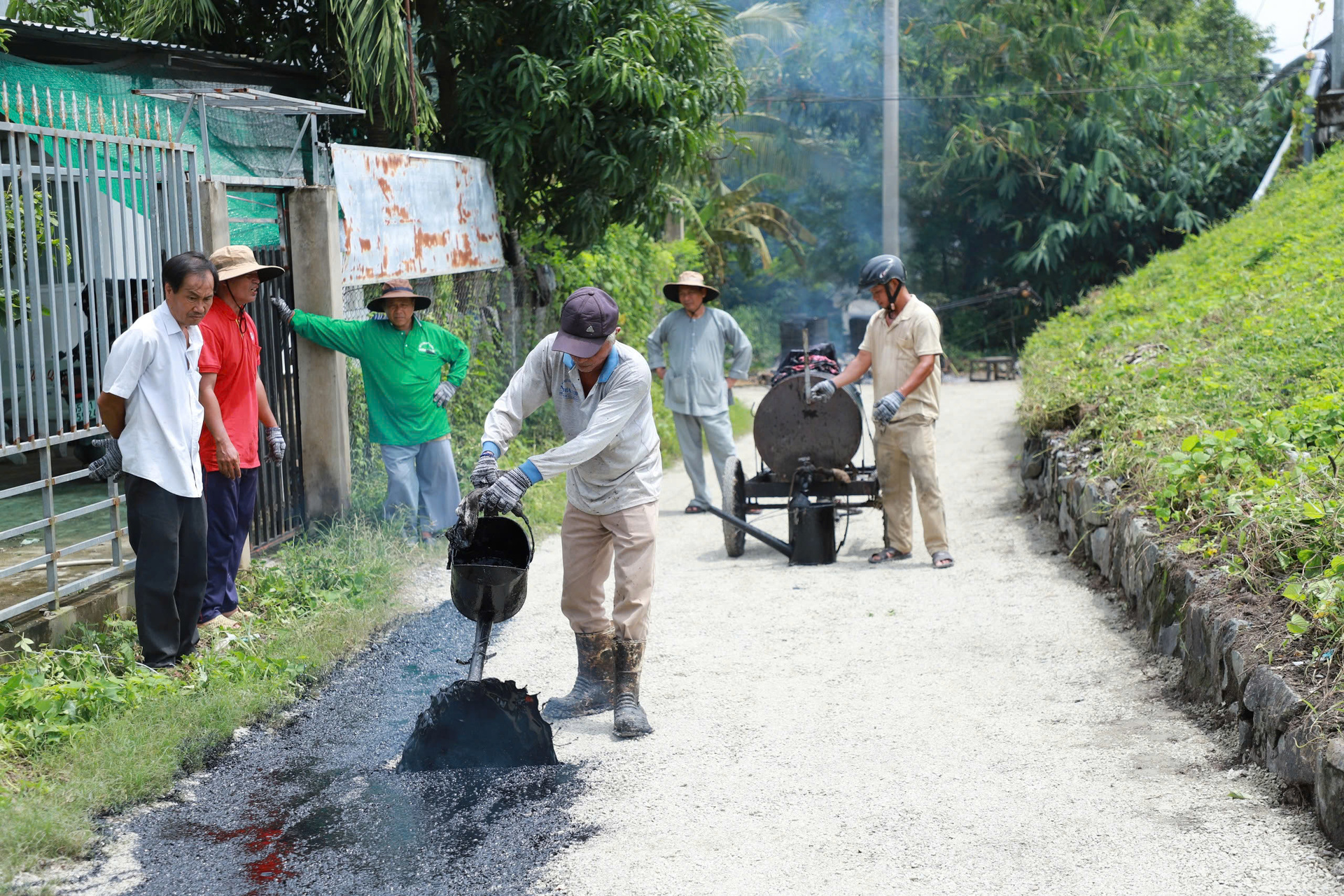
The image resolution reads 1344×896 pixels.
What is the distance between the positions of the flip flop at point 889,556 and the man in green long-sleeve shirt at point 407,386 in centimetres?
288

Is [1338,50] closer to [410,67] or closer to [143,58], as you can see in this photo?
[410,67]

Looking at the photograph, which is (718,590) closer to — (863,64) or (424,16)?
(424,16)

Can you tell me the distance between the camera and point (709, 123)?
13312 mm

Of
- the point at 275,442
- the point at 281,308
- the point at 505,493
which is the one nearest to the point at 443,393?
the point at 281,308

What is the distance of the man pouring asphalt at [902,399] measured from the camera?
8406 millimetres

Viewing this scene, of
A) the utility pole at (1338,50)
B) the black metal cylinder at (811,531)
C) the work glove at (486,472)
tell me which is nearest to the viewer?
the work glove at (486,472)

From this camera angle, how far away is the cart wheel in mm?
8938

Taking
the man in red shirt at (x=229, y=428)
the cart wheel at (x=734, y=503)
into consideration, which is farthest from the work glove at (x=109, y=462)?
the cart wheel at (x=734, y=503)

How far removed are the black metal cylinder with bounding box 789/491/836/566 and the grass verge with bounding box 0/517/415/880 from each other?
9.10 ft

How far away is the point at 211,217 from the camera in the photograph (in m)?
7.11

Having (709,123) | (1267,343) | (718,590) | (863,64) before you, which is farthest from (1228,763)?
(863,64)

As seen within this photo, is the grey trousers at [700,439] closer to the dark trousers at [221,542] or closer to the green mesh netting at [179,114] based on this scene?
the green mesh netting at [179,114]

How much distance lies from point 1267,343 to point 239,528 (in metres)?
6.60

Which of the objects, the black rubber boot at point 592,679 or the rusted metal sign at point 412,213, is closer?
the black rubber boot at point 592,679
